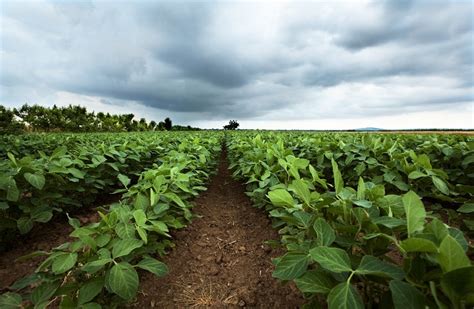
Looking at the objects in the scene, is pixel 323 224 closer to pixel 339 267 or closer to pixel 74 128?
pixel 339 267

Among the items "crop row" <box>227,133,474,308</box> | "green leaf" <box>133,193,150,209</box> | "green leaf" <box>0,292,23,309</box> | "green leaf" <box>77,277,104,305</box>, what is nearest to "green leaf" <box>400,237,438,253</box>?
"crop row" <box>227,133,474,308</box>

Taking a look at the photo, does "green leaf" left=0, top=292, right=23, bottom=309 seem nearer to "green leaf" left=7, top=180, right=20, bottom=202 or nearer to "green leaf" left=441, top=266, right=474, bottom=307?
"green leaf" left=7, top=180, right=20, bottom=202

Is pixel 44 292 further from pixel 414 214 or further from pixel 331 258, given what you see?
pixel 414 214

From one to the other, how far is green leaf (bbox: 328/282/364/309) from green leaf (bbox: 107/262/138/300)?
893mm

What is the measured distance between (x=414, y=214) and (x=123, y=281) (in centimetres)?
129

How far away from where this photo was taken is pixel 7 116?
30.1m

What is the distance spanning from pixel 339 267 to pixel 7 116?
131 ft

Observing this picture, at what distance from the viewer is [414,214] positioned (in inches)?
37.8

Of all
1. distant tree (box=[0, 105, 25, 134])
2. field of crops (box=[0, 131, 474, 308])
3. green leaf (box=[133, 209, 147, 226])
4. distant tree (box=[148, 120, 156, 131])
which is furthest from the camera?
distant tree (box=[148, 120, 156, 131])

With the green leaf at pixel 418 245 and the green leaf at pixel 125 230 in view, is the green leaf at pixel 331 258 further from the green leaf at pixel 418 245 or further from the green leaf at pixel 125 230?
the green leaf at pixel 125 230

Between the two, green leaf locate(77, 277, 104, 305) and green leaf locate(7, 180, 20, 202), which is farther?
green leaf locate(7, 180, 20, 202)

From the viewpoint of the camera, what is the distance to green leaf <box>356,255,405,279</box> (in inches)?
33.3

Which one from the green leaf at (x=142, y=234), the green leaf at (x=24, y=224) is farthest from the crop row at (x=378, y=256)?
the green leaf at (x=24, y=224)

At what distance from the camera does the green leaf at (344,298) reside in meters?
0.85
